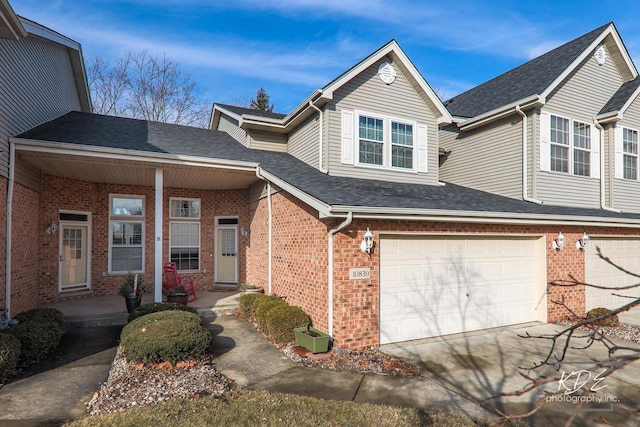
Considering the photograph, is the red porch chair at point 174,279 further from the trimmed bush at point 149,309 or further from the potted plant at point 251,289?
the trimmed bush at point 149,309

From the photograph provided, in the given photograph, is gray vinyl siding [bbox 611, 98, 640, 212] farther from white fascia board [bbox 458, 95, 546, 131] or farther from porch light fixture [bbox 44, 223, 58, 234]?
porch light fixture [bbox 44, 223, 58, 234]

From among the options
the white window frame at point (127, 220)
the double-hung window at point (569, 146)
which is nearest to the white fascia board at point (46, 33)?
the white window frame at point (127, 220)

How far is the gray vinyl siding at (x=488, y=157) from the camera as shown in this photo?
37.2 ft

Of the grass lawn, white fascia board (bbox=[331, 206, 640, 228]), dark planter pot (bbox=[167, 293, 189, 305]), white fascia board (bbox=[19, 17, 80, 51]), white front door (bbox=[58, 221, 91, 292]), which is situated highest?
white fascia board (bbox=[19, 17, 80, 51])

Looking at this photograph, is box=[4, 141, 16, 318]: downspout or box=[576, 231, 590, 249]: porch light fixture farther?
box=[576, 231, 590, 249]: porch light fixture

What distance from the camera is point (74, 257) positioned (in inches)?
448

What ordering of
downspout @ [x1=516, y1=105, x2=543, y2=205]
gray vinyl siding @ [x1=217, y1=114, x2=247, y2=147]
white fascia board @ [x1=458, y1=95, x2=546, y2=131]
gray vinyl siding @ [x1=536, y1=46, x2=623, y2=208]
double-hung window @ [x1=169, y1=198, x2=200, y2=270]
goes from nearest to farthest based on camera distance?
white fascia board @ [x1=458, y1=95, x2=546, y2=131], downspout @ [x1=516, y1=105, x2=543, y2=205], gray vinyl siding @ [x1=536, y1=46, x2=623, y2=208], gray vinyl siding @ [x1=217, y1=114, x2=247, y2=147], double-hung window @ [x1=169, y1=198, x2=200, y2=270]

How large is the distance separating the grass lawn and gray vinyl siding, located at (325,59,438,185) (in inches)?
246

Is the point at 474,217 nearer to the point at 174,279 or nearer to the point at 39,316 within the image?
the point at 174,279

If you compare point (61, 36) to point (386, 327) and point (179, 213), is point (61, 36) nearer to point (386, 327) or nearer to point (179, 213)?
point (179, 213)

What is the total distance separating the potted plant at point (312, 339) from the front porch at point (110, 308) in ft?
11.9

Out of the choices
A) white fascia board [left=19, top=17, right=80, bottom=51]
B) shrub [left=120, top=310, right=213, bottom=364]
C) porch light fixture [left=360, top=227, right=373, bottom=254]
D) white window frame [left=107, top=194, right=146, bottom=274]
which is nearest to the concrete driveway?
porch light fixture [left=360, top=227, right=373, bottom=254]

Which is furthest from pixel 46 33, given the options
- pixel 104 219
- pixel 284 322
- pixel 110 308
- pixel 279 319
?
pixel 284 322

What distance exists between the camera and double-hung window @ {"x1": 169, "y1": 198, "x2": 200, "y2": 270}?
1273cm
